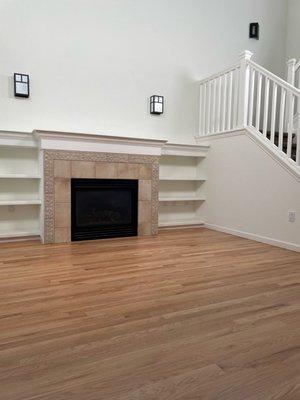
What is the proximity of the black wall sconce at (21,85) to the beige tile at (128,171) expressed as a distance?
1.45m

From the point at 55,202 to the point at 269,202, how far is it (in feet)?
8.29

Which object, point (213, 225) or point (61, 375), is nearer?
point (61, 375)

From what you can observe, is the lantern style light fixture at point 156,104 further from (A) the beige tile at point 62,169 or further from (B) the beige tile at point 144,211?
(A) the beige tile at point 62,169

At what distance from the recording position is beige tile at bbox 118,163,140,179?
388 centimetres

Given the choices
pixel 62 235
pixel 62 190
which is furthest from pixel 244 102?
pixel 62 235

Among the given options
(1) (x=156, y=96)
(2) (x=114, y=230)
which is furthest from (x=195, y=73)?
(2) (x=114, y=230)

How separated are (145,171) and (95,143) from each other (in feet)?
2.48

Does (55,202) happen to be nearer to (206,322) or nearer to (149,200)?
(149,200)

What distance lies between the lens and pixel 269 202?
362 cm

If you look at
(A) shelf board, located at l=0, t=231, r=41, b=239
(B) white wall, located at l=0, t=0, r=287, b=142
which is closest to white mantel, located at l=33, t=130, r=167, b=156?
(B) white wall, located at l=0, t=0, r=287, b=142

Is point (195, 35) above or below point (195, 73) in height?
above

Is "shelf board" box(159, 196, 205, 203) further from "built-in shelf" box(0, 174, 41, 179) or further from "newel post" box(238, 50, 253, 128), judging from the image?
"built-in shelf" box(0, 174, 41, 179)

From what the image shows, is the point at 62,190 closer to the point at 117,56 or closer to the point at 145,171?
the point at 145,171

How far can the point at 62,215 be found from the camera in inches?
142
